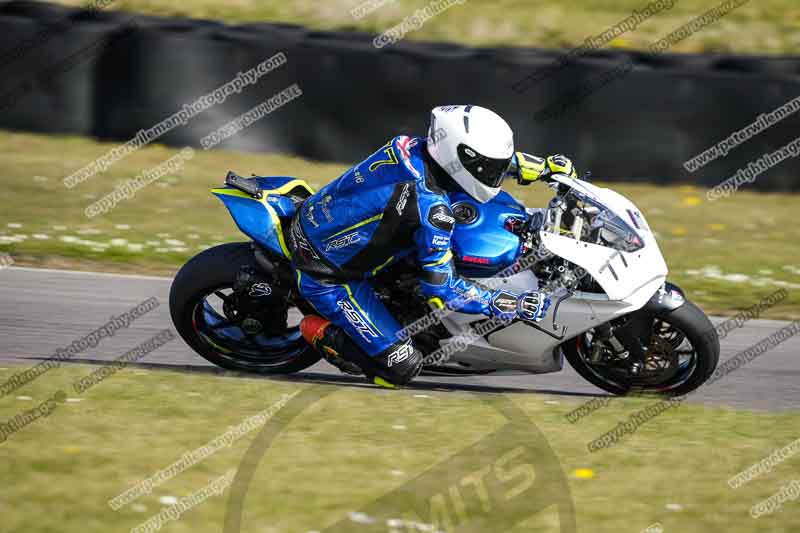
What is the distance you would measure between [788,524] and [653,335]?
1.55 metres

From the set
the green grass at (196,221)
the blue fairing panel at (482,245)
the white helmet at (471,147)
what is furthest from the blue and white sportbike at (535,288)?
the green grass at (196,221)

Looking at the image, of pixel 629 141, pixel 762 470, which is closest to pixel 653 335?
pixel 762 470

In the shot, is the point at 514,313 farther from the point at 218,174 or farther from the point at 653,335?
the point at 218,174

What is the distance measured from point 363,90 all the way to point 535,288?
596cm

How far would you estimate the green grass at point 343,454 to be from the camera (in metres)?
4.93

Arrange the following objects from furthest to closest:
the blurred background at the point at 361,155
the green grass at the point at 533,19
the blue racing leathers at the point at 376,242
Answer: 1. the green grass at the point at 533,19
2. the blurred background at the point at 361,155
3. the blue racing leathers at the point at 376,242

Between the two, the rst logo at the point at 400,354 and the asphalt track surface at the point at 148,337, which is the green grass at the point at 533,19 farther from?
the rst logo at the point at 400,354

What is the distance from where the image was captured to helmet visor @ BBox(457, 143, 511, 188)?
18.9 feet

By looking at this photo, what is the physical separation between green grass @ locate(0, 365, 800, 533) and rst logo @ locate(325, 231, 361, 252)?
91 cm

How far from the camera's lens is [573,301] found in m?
6.20

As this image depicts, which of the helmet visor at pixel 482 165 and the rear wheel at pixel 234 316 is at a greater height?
the helmet visor at pixel 482 165

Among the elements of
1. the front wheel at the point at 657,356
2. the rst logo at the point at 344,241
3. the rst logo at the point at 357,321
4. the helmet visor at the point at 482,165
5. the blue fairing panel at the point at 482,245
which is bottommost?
the front wheel at the point at 657,356

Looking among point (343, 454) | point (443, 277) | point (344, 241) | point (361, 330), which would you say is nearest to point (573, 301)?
point (443, 277)

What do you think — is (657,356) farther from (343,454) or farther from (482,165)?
(343,454)
